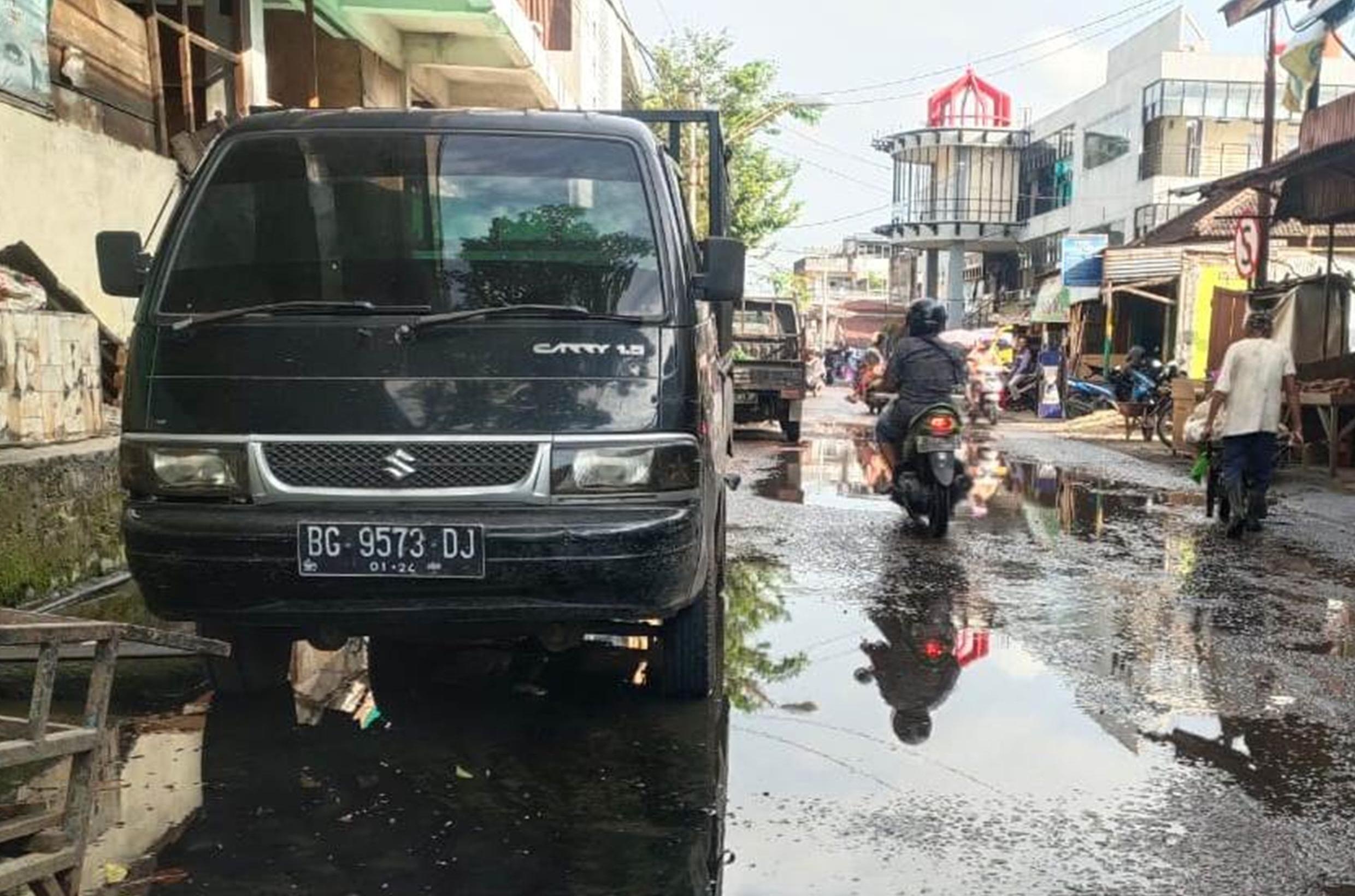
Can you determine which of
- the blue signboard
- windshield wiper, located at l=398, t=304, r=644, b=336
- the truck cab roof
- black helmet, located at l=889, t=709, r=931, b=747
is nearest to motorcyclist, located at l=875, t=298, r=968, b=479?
black helmet, located at l=889, t=709, r=931, b=747

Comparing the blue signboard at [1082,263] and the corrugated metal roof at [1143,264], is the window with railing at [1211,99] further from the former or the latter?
the corrugated metal roof at [1143,264]

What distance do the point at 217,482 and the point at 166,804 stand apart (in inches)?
37.2

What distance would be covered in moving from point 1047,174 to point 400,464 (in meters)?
47.8

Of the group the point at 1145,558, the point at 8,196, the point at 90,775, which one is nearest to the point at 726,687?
the point at 90,775

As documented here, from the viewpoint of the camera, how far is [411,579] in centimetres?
359

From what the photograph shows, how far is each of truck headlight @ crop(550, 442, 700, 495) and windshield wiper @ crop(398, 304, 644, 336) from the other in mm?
442

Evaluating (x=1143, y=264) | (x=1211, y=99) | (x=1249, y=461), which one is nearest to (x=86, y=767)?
(x=1249, y=461)

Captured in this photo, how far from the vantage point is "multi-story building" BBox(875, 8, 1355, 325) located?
35.0 m

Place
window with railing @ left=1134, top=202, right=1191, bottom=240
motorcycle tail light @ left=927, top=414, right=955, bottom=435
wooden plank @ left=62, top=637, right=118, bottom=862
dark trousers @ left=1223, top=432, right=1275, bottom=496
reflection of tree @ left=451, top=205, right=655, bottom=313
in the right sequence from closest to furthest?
wooden plank @ left=62, top=637, right=118, bottom=862
reflection of tree @ left=451, top=205, right=655, bottom=313
motorcycle tail light @ left=927, top=414, right=955, bottom=435
dark trousers @ left=1223, top=432, right=1275, bottom=496
window with railing @ left=1134, top=202, right=1191, bottom=240

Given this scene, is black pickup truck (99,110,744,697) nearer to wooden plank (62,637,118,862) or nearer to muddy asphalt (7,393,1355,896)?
muddy asphalt (7,393,1355,896)

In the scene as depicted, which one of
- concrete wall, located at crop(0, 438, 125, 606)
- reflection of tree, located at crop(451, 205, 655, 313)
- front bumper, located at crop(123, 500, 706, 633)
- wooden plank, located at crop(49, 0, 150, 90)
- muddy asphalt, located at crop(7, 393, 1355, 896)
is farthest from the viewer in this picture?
wooden plank, located at crop(49, 0, 150, 90)

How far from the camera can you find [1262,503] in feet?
29.2

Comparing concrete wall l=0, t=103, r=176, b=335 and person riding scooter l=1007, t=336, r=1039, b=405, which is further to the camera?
person riding scooter l=1007, t=336, r=1039, b=405

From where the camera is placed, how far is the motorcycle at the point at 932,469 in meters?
8.14
